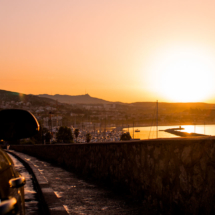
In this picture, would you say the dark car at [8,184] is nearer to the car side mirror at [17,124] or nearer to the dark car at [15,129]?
the dark car at [15,129]

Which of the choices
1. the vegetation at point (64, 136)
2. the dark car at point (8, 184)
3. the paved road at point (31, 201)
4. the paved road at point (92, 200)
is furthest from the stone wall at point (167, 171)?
the vegetation at point (64, 136)

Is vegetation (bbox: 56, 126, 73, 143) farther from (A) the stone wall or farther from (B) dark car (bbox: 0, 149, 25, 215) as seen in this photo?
(B) dark car (bbox: 0, 149, 25, 215)

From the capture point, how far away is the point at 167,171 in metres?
5.25

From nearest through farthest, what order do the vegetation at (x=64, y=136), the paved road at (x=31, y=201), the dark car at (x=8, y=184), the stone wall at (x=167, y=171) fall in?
the dark car at (x=8, y=184) → the stone wall at (x=167, y=171) → the paved road at (x=31, y=201) → the vegetation at (x=64, y=136)

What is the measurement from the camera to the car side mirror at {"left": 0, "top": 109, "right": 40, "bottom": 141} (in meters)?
3.18

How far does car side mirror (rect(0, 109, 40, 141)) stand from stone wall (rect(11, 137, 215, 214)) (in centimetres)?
224

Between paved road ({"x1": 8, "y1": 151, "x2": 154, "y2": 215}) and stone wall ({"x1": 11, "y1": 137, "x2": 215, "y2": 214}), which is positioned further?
paved road ({"x1": 8, "y1": 151, "x2": 154, "y2": 215})

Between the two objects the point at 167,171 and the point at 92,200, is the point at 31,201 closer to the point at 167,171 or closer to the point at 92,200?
the point at 92,200

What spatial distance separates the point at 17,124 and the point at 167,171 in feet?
9.18

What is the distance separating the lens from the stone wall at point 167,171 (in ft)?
13.9

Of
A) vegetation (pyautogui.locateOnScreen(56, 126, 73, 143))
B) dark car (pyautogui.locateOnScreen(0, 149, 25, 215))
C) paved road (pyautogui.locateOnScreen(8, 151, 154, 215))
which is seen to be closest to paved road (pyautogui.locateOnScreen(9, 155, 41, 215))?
paved road (pyautogui.locateOnScreen(8, 151, 154, 215))

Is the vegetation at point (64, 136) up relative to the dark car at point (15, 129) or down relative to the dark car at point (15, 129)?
down

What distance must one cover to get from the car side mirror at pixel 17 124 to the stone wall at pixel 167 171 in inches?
88.1

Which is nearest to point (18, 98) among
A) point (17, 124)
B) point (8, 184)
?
point (17, 124)
